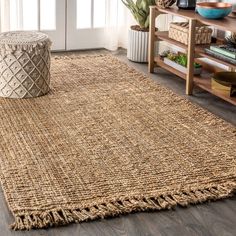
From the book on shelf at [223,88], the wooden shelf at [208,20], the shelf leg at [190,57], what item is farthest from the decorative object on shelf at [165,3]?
the book on shelf at [223,88]

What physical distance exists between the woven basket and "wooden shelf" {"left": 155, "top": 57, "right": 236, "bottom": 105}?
22cm

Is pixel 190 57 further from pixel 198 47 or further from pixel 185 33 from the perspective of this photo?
pixel 185 33

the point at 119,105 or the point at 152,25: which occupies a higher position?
the point at 152,25

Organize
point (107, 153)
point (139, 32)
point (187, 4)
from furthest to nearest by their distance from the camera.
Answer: point (139, 32), point (187, 4), point (107, 153)

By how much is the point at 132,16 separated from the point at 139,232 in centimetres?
303

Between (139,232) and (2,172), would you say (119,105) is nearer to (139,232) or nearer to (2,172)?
(2,172)

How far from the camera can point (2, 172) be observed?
7.78 ft

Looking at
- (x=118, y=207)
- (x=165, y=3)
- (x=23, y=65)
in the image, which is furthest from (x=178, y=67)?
(x=118, y=207)

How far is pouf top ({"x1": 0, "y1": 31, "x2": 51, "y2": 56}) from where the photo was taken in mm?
3193

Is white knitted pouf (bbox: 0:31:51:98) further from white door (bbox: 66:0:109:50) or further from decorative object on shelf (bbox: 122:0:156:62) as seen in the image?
white door (bbox: 66:0:109:50)

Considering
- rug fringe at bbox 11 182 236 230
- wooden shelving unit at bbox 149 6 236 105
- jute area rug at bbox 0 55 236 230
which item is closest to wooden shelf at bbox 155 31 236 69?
wooden shelving unit at bbox 149 6 236 105

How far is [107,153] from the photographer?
8.50 feet

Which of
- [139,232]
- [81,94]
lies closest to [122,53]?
[81,94]

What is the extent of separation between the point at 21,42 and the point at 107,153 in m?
1.05
